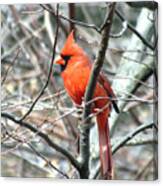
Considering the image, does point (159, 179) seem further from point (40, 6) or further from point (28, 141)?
point (40, 6)

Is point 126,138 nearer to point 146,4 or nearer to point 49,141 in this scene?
point 49,141

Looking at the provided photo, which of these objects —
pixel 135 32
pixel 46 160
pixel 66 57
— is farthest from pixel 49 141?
pixel 135 32

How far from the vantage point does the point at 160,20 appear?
10.0ft

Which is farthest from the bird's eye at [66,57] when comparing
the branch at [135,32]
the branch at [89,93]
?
the branch at [135,32]

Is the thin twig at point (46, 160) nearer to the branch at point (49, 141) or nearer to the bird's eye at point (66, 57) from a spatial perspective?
the branch at point (49, 141)

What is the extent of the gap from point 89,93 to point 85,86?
0.10ft

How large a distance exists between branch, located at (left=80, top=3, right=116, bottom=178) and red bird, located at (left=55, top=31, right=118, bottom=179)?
2 centimetres

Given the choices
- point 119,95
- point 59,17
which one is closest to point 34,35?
point 59,17

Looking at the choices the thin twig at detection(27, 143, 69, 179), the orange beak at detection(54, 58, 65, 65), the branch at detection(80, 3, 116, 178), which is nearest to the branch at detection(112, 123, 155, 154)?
the branch at detection(80, 3, 116, 178)

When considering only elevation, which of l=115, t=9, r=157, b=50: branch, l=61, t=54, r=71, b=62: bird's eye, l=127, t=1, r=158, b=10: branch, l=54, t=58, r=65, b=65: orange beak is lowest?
l=54, t=58, r=65, b=65: orange beak

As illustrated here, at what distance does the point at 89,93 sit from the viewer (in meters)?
3.10

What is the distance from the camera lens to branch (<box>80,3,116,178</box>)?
9.77 ft

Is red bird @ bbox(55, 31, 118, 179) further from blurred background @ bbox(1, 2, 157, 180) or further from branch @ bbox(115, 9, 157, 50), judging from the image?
branch @ bbox(115, 9, 157, 50)

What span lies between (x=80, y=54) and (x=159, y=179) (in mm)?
582
